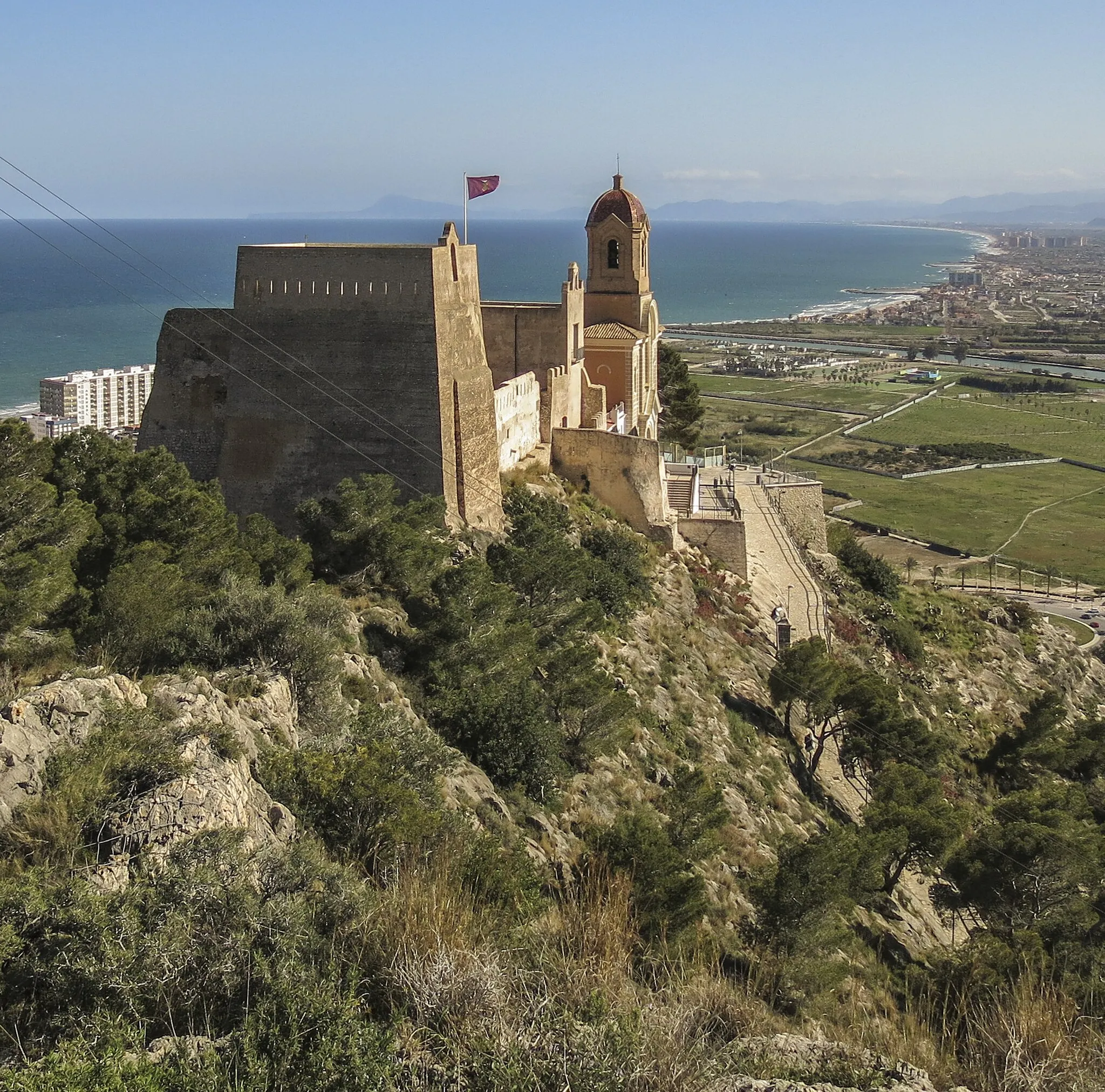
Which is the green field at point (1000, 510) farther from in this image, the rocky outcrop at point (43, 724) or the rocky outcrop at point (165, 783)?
the rocky outcrop at point (43, 724)

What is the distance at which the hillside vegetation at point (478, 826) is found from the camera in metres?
7.23

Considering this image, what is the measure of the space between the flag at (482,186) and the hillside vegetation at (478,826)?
5.77 meters

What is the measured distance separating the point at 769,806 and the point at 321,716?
10.2m

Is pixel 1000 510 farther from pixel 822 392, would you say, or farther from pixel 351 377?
pixel 351 377

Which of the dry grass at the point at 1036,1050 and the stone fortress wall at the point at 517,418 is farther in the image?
the stone fortress wall at the point at 517,418

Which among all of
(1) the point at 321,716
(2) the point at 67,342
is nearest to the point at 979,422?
(2) the point at 67,342

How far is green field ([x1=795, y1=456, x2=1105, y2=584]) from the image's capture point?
192ft

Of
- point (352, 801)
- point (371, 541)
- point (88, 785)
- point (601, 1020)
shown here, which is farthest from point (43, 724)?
point (371, 541)

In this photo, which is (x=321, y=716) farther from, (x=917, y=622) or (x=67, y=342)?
(x=67, y=342)

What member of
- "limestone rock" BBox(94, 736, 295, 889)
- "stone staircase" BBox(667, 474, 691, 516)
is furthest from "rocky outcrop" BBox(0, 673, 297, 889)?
"stone staircase" BBox(667, 474, 691, 516)

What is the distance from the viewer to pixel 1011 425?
94688 millimetres

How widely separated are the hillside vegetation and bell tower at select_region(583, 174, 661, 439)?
4502 mm

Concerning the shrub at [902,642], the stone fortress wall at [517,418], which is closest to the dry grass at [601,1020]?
the stone fortress wall at [517,418]

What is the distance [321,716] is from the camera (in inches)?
503
